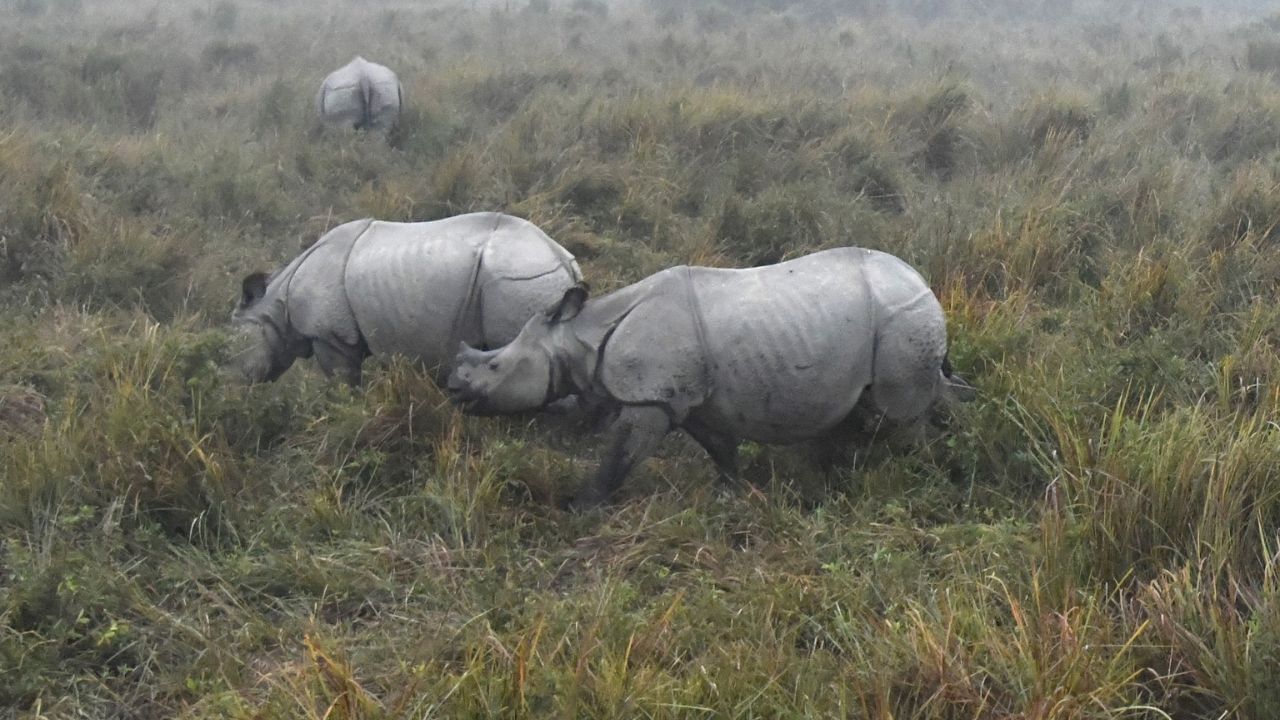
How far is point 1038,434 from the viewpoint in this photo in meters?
4.38

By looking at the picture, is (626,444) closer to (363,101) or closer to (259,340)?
(259,340)

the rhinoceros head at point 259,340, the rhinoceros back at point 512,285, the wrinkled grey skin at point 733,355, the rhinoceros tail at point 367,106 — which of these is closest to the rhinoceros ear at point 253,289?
the rhinoceros head at point 259,340

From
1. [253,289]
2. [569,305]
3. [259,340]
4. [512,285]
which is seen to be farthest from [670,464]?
[253,289]

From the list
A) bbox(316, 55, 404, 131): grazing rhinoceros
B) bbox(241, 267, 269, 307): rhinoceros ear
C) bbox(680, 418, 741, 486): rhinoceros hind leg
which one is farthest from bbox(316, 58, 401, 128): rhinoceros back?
bbox(680, 418, 741, 486): rhinoceros hind leg

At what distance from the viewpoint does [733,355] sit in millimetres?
4379

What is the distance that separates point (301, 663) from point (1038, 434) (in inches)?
114

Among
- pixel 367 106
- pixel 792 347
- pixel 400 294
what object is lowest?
pixel 367 106

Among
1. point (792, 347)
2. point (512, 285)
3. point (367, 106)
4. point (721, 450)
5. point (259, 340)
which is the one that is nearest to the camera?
point (792, 347)

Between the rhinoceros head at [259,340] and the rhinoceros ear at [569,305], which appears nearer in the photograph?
the rhinoceros ear at [569,305]

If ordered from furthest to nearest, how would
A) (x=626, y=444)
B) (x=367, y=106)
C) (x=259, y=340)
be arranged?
(x=367, y=106) → (x=259, y=340) → (x=626, y=444)

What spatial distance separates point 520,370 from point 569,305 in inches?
13.4

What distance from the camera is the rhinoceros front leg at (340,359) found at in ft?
18.4

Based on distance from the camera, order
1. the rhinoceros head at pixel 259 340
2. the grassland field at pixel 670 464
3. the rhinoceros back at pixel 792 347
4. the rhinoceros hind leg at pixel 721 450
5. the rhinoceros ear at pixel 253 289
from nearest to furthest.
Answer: the grassland field at pixel 670 464
the rhinoceros back at pixel 792 347
the rhinoceros hind leg at pixel 721 450
the rhinoceros head at pixel 259 340
the rhinoceros ear at pixel 253 289

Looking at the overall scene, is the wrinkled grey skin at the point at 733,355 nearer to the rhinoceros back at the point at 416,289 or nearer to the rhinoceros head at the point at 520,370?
the rhinoceros head at the point at 520,370
